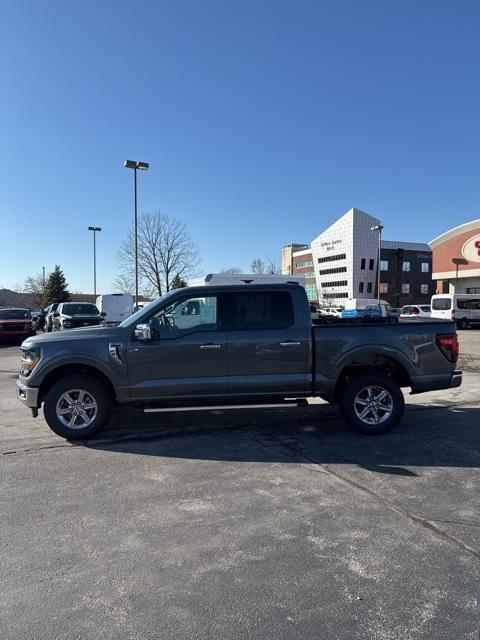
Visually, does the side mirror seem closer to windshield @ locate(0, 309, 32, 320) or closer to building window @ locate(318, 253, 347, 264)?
windshield @ locate(0, 309, 32, 320)

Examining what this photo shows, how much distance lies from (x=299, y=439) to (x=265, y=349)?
4.05 feet

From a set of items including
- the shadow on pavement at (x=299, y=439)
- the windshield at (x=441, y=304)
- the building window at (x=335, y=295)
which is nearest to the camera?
the shadow on pavement at (x=299, y=439)

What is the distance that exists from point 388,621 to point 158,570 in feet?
4.81

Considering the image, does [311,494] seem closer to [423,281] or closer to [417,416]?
[417,416]

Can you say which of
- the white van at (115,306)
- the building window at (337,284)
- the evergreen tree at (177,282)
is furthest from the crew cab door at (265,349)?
the building window at (337,284)

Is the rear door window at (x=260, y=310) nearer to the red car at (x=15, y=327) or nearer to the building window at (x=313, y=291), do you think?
the red car at (x=15, y=327)

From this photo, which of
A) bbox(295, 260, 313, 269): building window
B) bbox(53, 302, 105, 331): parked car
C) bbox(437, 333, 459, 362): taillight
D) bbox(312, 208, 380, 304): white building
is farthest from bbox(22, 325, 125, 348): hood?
bbox(295, 260, 313, 269): building window

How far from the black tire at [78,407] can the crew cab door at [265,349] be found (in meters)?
1.68

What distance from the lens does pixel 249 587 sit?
9.99ft

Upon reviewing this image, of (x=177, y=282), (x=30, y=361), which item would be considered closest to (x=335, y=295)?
(x=177, y=282)

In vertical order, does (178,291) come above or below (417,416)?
above

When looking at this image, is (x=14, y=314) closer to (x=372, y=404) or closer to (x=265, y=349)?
(x=265, y=349)

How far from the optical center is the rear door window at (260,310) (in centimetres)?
648

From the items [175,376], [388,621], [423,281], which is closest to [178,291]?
[175,376]
